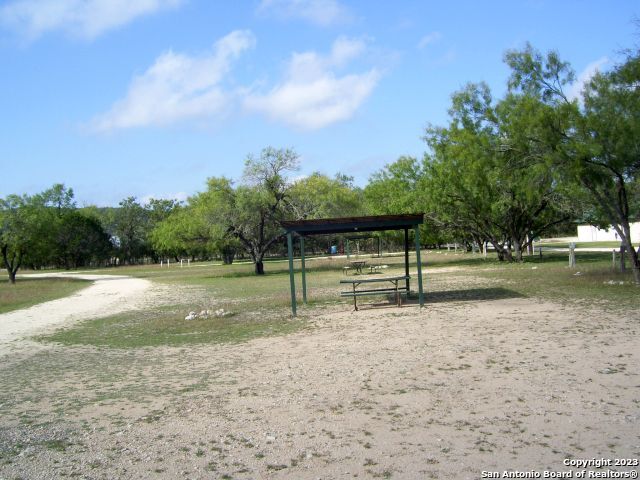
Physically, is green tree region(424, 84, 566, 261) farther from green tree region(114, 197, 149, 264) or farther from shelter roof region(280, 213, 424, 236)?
green tree region(114, 197, 149, 264)

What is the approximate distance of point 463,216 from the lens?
3453 centimetres

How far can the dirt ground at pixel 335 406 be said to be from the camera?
4.57 metres

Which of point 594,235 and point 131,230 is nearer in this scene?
point 594,235

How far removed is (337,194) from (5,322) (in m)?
23.5

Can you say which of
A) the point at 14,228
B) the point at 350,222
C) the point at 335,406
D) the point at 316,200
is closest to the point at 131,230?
the point at 14,228

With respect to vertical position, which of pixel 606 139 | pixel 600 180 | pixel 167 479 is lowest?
pixel 167 479

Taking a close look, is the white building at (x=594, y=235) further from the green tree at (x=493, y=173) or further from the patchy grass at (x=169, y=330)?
the patchy grass at (x=169, y=330)

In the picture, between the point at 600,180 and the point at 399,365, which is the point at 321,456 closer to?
the point at 399,365

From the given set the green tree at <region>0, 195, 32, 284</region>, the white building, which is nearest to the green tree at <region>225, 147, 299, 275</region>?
the green tree at <region>0, 195, 32, 284</region>

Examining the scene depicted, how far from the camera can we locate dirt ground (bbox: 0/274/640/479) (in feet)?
15.0

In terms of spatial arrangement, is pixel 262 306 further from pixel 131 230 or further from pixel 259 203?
pixel 131 230

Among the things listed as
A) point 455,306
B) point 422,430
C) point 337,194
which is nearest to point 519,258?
point 337,194

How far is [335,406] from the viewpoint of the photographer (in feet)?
19.8

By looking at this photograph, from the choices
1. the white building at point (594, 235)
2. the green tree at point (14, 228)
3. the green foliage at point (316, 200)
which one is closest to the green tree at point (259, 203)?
the green foliage at point (316, 200)
